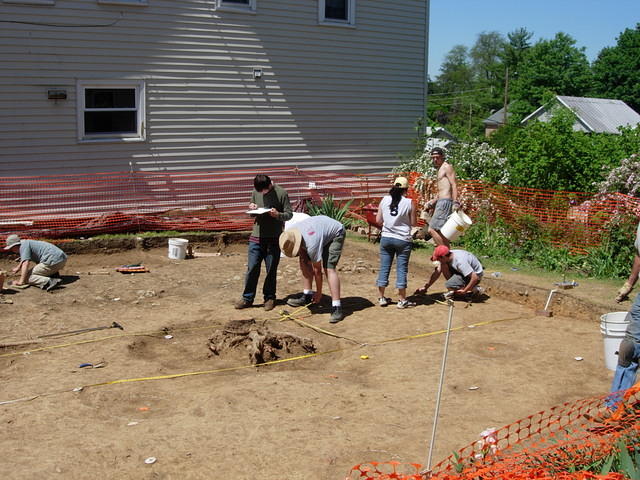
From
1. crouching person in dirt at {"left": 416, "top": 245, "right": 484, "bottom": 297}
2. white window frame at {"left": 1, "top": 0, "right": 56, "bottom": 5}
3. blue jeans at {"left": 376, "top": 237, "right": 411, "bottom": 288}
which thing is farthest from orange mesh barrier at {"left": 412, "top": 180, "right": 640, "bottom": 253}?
white window frame at {"left": 1, "top": 0, "right": 56, "bottom": 5}

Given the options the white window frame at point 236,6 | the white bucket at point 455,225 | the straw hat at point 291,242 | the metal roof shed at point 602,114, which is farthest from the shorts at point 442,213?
the metal roof shed at point 602,114

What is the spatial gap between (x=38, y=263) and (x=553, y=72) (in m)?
84.2

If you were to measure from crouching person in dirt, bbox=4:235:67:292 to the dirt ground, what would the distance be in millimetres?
215

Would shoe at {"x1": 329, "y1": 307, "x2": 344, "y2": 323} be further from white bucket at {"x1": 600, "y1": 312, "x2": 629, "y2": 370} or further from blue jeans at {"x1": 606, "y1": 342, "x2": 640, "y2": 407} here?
blue jeans at {"x1": 606, "y1": 342, "x2": 640, "y2": 407}

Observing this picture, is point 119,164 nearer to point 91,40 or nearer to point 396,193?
point 91,40

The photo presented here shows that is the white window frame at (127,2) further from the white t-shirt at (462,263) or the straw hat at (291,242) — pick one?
the white t-shirt at (462,263)

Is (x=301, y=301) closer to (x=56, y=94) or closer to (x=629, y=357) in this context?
(x=629, y=357)

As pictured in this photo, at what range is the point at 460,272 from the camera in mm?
10633

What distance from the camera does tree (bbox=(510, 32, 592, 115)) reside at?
287ft

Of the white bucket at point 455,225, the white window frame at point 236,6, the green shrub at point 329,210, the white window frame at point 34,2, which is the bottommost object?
the green shrub at point 329,210

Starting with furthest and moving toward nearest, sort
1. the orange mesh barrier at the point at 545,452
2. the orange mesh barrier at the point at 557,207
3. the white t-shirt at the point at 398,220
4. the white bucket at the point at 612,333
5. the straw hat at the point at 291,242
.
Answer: the orange mesh barrier at the point at 557,207 → the white t-shirt at the point at 398,220 → the straw hat at the point at 291,242 → the white bucket at the point at 612,333 → the orange mesh barrier at the point at 545,452

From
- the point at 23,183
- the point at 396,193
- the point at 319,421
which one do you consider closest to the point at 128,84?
the point at 23,183

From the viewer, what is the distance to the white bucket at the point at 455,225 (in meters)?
11.1

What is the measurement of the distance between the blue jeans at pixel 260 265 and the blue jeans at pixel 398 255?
4.73ft
